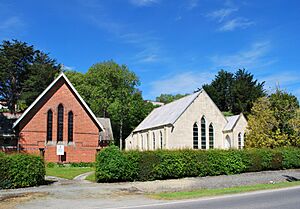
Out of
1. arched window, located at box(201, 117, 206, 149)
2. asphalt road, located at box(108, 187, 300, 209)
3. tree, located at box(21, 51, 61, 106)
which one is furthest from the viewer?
tree, located at box(21, 51, 61, 106)

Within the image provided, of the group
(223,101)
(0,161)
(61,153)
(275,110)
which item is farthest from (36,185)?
(223,101)

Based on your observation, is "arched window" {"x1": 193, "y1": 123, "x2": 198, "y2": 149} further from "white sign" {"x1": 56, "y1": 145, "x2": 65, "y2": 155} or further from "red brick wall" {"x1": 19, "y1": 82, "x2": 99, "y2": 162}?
"white sign" {"x1": 56, "y1": 145, "x2": 65, "y2": 155}

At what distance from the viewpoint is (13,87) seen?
6569 centimetres

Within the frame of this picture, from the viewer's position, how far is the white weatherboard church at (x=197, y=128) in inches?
1574

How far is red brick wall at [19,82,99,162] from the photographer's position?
36094 mm

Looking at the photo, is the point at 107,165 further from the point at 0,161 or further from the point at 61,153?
the point at 61,153

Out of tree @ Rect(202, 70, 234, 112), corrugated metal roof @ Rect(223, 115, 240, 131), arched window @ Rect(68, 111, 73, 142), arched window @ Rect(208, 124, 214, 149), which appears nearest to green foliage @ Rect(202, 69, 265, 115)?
tree @ Rect(202, 70, 234, 112)

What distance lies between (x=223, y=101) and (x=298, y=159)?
2277 inches

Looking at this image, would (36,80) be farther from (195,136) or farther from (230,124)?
(230,124)

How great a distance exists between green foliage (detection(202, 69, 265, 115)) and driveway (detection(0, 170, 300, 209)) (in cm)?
5326

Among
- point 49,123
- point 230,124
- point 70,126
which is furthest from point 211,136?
point 49,123

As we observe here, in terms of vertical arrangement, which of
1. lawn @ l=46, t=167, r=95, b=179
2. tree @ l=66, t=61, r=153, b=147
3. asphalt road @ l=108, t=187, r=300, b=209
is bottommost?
lawn @ l=46, t=167, r=95, b=179

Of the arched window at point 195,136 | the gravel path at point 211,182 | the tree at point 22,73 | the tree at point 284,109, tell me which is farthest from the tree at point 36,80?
the gravel path at point 211,182

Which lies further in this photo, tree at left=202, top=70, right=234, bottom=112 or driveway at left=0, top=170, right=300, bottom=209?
tree at left=202, top=70, right=234, bottom=112
